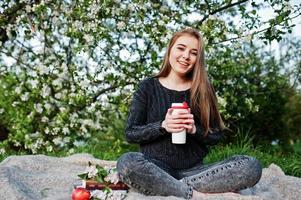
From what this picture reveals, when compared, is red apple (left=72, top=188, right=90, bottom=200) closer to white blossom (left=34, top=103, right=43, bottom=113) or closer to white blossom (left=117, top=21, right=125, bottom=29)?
white blossom (left=117, top=21, right=125, bottom=29)

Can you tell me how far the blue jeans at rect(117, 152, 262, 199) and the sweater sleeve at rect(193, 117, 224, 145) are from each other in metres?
0.16

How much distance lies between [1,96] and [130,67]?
2100 mm

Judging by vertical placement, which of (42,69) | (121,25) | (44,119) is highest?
(121,25)

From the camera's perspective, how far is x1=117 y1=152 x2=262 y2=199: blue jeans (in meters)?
3.32

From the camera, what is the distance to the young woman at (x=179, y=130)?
131 inches

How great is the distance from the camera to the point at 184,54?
→ 3.59 metres

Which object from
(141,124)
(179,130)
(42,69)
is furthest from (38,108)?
(179,130)

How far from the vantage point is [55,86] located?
5988 millimetres

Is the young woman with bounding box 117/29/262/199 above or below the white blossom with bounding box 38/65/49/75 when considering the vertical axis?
below

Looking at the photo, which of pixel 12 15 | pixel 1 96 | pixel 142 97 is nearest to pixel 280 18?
pixel 142 97

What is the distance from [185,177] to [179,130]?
15.4 inches

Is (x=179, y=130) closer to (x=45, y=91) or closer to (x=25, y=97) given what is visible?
(x=45, y=91)

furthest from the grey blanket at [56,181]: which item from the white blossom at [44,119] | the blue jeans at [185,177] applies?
the white blossom at [44,119]

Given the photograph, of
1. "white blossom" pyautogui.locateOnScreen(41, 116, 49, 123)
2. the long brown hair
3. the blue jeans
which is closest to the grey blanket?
the blue jeans
